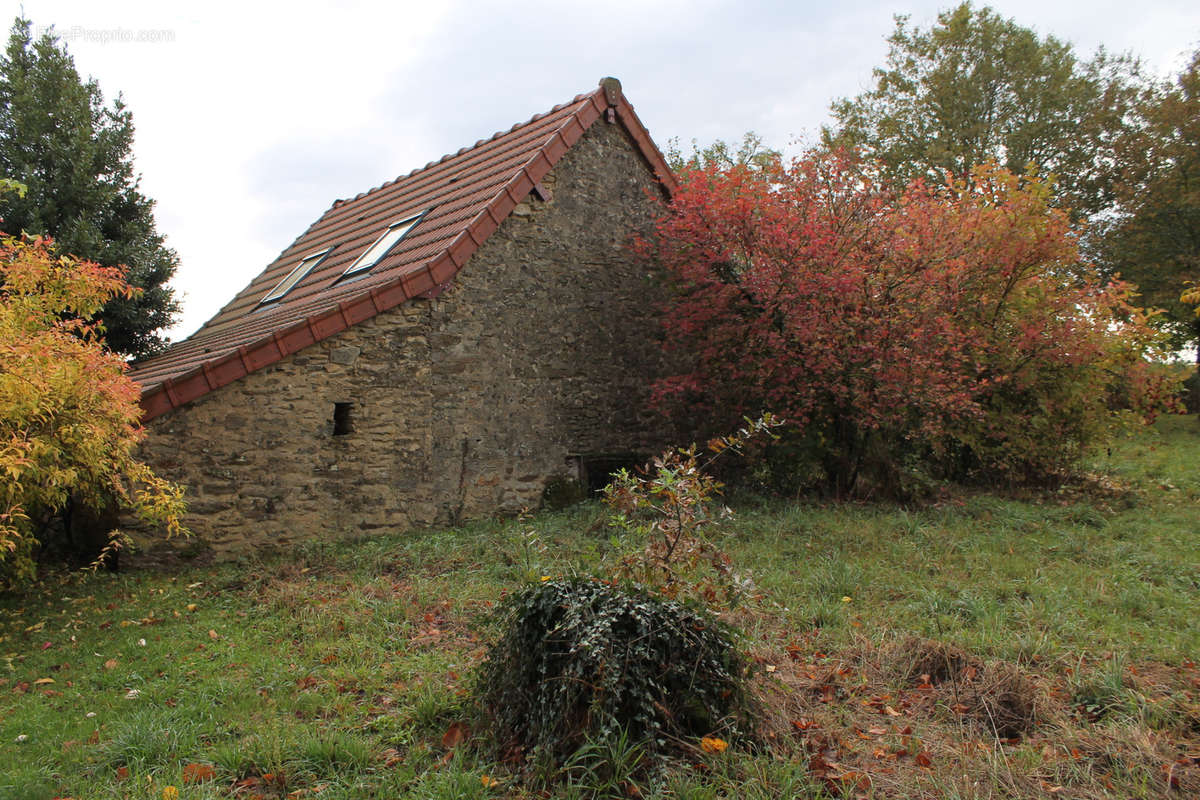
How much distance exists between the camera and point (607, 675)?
3.60 meters

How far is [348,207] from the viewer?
1641cm

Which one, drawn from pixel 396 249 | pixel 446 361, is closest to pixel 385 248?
pixel 396 249

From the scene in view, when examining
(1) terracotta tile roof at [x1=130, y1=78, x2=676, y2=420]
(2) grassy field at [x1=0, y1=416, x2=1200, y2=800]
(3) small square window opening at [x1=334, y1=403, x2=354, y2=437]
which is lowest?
(2) grassy field at [x1=0, y1=416, x2=1200, y2=800]

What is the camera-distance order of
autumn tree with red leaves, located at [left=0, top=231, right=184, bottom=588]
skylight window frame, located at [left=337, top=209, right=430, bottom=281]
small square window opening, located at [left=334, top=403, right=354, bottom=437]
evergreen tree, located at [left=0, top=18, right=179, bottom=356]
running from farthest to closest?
evergreen tree, located at [left=0, top=18, right=179, bottom=356]
skylight window frame, located at [left=337, top=209, right=430, bottom=281]
small square window opening, located at [left=334, top=403, right=354, bottom=437]
autumn tree with red leaves, located at [left=0, top=231, right=184, bottom=588]

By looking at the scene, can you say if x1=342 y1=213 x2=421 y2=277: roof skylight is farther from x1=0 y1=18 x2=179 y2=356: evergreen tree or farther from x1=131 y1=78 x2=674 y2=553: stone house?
x1=0 y1=18 x2=179 y2=356: evergreen tree

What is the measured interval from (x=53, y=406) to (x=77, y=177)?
10.4 m

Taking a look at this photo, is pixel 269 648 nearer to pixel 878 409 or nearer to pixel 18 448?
pixel 18 448

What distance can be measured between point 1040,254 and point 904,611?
7.83m

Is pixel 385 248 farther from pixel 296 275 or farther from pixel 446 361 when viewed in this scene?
pixel 296 275

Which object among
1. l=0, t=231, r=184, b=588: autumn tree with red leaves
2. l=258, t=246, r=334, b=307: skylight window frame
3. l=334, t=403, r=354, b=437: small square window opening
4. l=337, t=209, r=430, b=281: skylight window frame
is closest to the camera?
l=0, t=231, r=184, b=588: autumn tree with red leaves

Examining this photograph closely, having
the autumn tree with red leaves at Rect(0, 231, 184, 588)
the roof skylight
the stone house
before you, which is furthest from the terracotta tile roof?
the autumn tree with red leaves at Rect(0, 231, 184, 588)

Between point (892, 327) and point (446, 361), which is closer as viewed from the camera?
point (446, 361)

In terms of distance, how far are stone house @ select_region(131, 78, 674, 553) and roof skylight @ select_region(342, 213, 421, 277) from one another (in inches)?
1.9

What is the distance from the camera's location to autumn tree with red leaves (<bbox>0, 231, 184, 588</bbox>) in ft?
19.6
